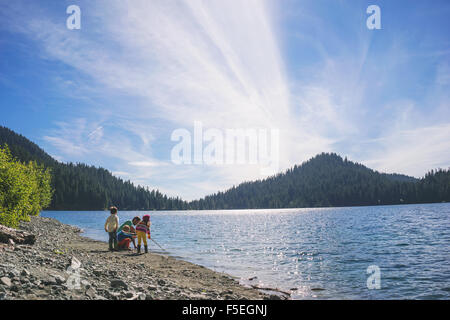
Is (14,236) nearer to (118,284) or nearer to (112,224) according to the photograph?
(112,224)

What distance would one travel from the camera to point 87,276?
36.9ft

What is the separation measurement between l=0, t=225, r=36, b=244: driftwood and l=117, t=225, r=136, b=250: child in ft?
32.2

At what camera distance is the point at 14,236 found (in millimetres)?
15492

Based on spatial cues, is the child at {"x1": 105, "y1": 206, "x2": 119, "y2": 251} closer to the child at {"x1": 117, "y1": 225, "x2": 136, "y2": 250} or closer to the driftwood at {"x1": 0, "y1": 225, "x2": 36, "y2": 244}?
the child at {"x1": 117, "y1": 225, "x2": 136, "y2": 250}

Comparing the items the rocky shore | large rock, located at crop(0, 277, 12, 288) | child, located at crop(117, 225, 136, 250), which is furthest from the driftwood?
child, located at crop(117, 225, 136, 250)

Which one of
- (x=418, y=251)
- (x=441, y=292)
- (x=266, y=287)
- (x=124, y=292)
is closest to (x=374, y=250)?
(x=418, y=251)

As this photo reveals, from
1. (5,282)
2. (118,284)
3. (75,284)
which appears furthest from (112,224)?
(5,282)

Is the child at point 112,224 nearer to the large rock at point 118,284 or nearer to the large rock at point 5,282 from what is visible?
the large rock at point 118,284

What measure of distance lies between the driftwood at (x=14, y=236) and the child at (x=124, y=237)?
9.80 metres

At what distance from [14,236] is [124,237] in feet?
37.3

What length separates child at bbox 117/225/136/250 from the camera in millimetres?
25859
